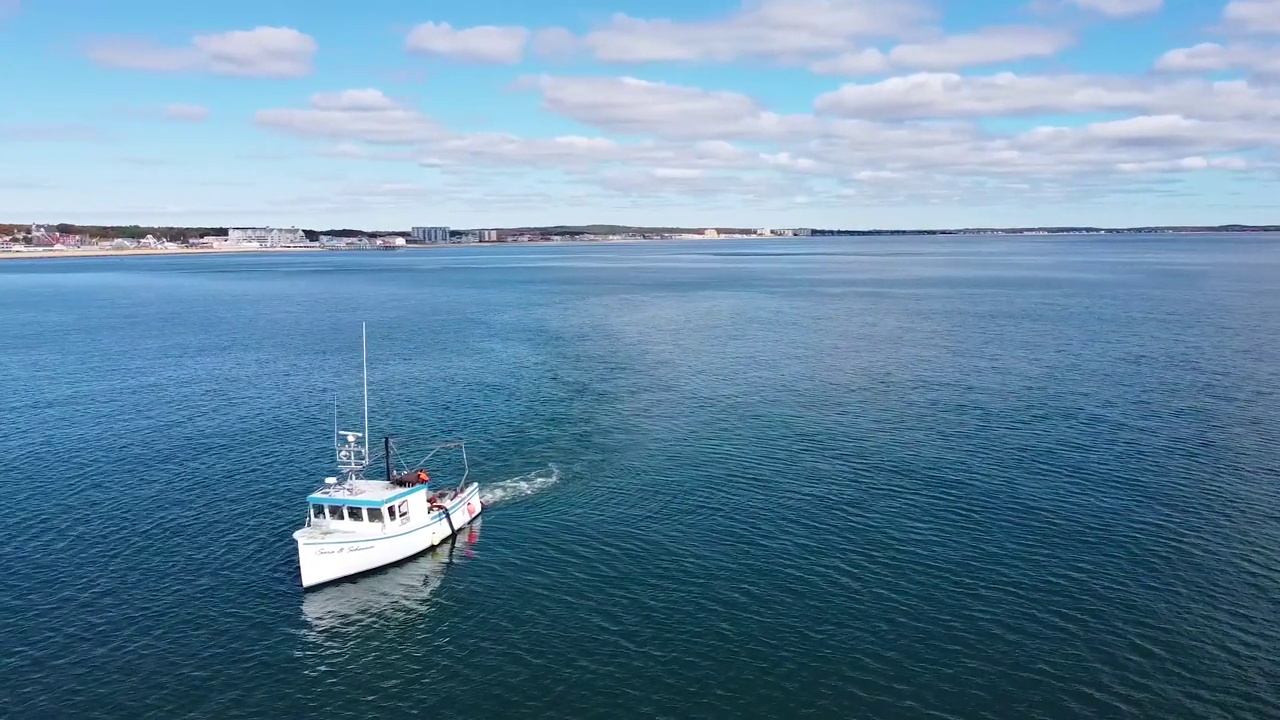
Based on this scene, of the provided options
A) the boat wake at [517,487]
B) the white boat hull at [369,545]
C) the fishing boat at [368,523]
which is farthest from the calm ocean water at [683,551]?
the fishing boat at [368,523]

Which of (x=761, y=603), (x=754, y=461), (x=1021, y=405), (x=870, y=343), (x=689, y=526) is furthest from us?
(x=870, y=343)

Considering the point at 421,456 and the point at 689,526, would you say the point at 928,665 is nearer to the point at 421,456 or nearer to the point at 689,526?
the point at 689,526

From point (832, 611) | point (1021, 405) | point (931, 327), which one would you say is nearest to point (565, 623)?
point (832, 611)

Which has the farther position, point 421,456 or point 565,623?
point 421,456

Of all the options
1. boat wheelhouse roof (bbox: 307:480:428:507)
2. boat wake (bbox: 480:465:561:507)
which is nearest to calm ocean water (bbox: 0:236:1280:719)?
boat wake (bbox: 480:465:561:507)

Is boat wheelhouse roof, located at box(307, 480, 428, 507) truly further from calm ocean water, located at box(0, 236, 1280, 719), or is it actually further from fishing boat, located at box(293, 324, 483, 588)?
calm ocean water, located at box(0, 236, 1280, 719)

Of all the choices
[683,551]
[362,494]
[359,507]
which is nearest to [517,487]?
[362,494]

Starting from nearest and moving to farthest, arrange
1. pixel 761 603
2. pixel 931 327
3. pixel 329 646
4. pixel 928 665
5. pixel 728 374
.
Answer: pixel 928 665
pixel 329 646
pixel 761 603
pixel 728 374
pixel 931 327
